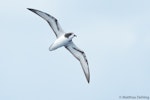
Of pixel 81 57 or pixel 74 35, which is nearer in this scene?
pixel 74 35

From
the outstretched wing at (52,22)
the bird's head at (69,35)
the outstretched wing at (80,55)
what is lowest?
the outstretched wing at (80,55)

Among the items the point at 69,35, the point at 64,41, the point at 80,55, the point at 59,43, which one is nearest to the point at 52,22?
the point at 69,35

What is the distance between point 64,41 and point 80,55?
7.26m

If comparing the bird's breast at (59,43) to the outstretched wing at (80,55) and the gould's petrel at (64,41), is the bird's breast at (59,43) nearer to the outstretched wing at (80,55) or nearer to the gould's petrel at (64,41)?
the gould's petrel at (64,41)

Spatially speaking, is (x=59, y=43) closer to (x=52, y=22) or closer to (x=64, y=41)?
(x=64, y=41)

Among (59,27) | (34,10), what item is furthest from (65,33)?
(34,10)

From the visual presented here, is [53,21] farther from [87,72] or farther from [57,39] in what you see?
[87,72]

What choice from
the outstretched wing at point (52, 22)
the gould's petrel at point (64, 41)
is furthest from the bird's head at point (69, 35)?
the outstretched wing at point (52, 22)

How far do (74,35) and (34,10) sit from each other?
7.20 meters

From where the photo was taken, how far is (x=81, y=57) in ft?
254

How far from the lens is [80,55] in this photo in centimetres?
7738

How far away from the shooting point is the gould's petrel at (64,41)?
70188mm

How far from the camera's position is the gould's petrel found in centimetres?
7019

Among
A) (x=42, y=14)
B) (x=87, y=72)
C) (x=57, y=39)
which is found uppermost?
(x=42, y=14)
